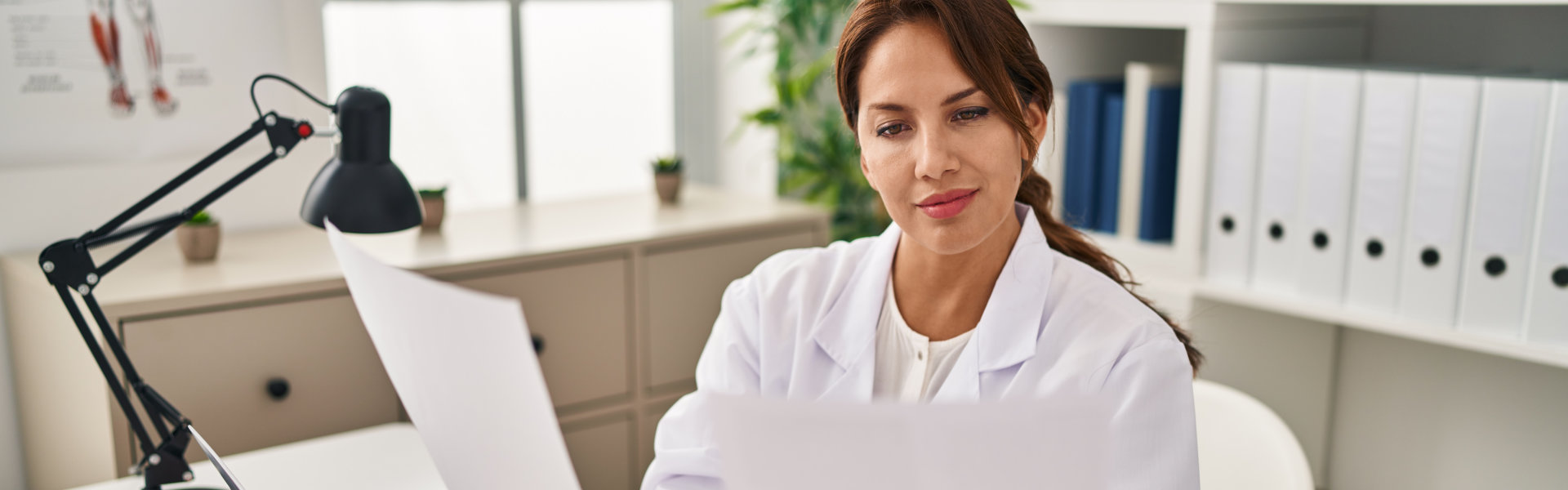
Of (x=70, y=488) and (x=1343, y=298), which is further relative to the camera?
(x=70, y=488)

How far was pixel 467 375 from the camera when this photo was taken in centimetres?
74

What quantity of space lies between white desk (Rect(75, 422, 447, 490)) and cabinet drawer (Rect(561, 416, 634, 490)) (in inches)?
22.7

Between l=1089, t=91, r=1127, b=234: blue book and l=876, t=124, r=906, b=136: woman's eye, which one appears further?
l=1089, t=91, r=1127, b=234: blue book

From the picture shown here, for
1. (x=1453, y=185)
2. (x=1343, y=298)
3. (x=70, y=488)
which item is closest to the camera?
(x=1453, y=185)

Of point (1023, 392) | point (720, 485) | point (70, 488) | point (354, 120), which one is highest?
point (354, 120)

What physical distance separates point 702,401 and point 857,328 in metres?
0.23

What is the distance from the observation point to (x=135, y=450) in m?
1.71

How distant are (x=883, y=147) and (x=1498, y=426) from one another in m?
1.19

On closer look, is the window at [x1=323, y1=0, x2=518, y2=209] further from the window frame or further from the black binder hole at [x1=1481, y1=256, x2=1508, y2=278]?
the black binder hole at [x1=1481, y1=256, x2=1508, y2=278]

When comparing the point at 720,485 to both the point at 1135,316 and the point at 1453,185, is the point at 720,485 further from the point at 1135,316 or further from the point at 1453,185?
the point at 1453,185

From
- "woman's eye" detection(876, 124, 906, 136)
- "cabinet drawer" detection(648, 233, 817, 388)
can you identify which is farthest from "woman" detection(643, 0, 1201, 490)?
"cabinet drawer" detection(648, 233, 817, 388)

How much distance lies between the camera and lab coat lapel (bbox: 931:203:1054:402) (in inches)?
44.2

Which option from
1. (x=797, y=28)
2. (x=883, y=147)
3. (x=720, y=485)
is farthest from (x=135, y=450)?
(x=797, y=28)

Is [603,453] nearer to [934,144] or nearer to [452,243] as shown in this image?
[452,243]
